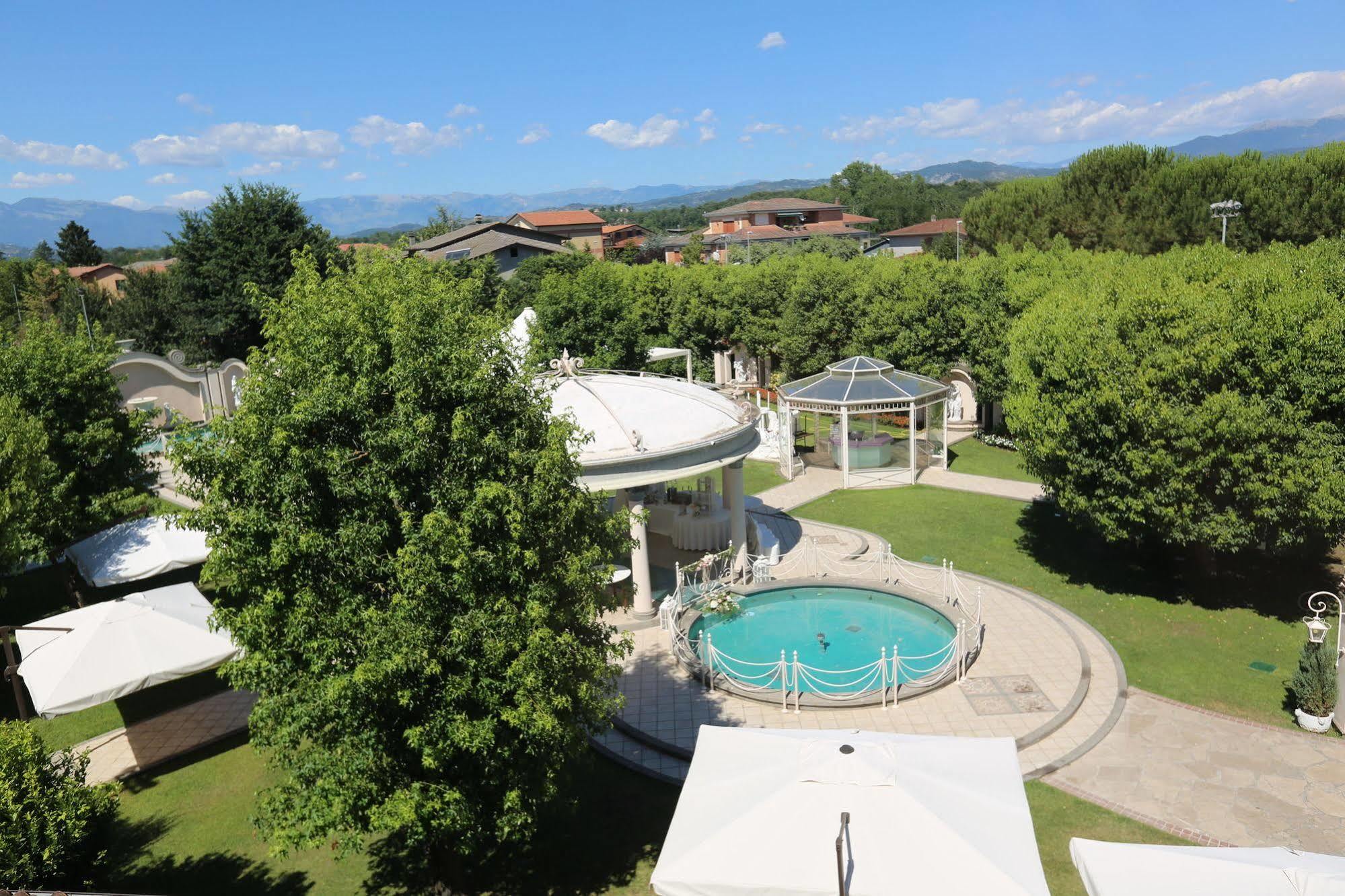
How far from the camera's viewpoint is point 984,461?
31844 mm

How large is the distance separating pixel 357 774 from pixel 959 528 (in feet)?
64.6

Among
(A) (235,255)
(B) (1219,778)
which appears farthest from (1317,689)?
(A) (235,255)

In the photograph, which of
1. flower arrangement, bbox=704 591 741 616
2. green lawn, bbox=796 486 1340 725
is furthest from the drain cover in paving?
flower arrangement, bbox=704 591 741 616

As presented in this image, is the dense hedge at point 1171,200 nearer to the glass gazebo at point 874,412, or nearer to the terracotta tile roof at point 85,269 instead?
the glass gazebo at point 874,412

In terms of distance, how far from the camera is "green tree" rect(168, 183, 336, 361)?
45875 millimetres

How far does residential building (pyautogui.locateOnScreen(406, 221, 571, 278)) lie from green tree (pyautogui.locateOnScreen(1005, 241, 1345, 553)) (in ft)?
211

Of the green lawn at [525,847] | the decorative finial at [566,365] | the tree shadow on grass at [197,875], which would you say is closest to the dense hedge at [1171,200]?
the decorative finial at [566,365]

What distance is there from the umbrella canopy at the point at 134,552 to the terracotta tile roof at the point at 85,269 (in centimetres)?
7523

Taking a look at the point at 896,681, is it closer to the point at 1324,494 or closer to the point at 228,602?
the point at 1324,494

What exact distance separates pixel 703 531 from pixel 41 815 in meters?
15.6

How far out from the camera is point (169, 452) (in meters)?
8.38

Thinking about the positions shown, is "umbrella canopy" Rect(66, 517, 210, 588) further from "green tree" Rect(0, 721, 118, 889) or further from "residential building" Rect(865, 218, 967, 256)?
"residential building" Rect(865, 218, 967, 256)

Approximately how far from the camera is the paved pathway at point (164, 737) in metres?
14.2

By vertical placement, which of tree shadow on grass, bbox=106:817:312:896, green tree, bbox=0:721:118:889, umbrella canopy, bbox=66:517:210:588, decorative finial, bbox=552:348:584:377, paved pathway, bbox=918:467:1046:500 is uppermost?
decorative finial, bbox=552:348:584:377
